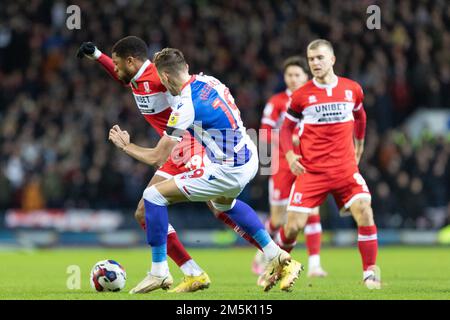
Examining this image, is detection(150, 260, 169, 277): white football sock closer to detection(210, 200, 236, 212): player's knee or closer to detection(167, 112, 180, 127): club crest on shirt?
detection(210, 200, 236, 212): player's knee

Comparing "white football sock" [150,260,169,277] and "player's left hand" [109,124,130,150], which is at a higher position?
"player's left hand" [109,124,130,150]

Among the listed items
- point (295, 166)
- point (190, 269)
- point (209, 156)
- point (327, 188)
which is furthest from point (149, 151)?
point (327, 188)

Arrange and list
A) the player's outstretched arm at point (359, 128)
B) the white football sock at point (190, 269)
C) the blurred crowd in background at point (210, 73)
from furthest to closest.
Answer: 1. the blurred crowd in background at point (210, 73)
2. the player's outstretched arm at point (359, 128)
3. the white football sock at point (190, 269)

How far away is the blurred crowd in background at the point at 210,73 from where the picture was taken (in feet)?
70.6

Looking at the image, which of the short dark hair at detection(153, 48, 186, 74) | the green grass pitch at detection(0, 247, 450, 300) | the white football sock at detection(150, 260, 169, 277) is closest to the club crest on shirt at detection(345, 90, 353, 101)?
the green grass pitch at detection(0, 247, 450, 300)

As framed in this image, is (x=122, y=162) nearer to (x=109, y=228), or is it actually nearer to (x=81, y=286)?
(x=109, y=228)

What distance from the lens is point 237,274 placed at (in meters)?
13.2

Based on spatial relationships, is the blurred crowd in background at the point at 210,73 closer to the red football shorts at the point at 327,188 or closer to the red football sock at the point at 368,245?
the red football shorts at the point at 327,188

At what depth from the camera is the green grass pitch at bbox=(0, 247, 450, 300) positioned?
30.2 feet

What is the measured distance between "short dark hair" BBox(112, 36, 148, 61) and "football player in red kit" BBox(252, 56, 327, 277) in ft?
10.6

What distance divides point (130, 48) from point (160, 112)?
0.74 metres

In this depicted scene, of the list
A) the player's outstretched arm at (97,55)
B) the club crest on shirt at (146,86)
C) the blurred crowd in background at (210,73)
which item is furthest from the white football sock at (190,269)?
the blurred crowd in background at (210,73)

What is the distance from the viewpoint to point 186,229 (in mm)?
21484
